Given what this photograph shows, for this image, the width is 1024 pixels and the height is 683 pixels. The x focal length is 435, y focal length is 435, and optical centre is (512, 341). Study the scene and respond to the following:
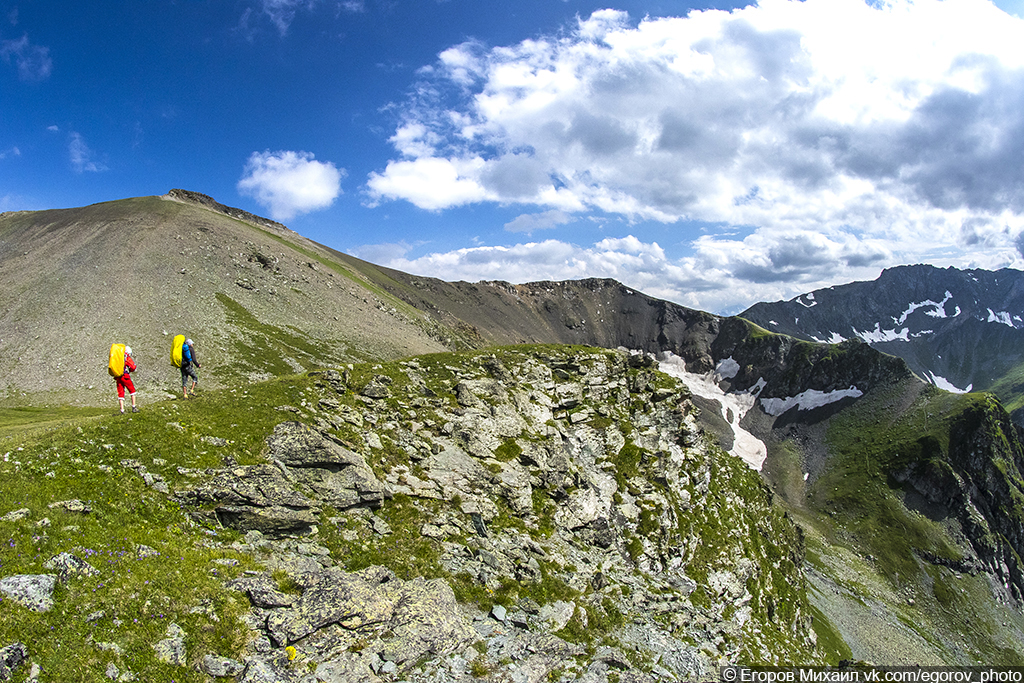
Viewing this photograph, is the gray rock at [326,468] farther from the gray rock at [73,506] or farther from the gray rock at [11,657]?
the gray rock at [11,657]

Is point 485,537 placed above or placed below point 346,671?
below

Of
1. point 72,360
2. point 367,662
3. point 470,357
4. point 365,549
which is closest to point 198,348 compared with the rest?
point 72,360

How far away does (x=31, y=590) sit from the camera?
1093cm

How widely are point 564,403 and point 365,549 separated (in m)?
28.5

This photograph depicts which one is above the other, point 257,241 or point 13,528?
point 257,241

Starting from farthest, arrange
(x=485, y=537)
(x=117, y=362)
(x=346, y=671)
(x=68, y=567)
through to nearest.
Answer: (x=485, y=537)
(x=117, y=362)
(x=346, y=671)
(x=68, y=567)

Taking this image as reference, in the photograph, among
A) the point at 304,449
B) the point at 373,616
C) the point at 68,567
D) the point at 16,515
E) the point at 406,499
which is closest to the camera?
the point at 68,567

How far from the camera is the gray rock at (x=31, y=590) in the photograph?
419 inches

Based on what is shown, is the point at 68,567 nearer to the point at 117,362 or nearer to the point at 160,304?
the point at 117,362

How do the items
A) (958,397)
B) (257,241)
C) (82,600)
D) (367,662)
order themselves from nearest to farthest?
(82,600), (367,662), (257,241), (958,397)

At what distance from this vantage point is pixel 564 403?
1761 inches

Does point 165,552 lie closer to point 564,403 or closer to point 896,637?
point 564,403

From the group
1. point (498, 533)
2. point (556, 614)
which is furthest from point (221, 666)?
point (498, 533)

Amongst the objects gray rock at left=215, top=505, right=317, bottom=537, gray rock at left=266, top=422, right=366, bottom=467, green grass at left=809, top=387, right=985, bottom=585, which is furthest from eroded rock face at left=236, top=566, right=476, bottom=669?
green grass at left=809, top=387, right=985, bottom=585
